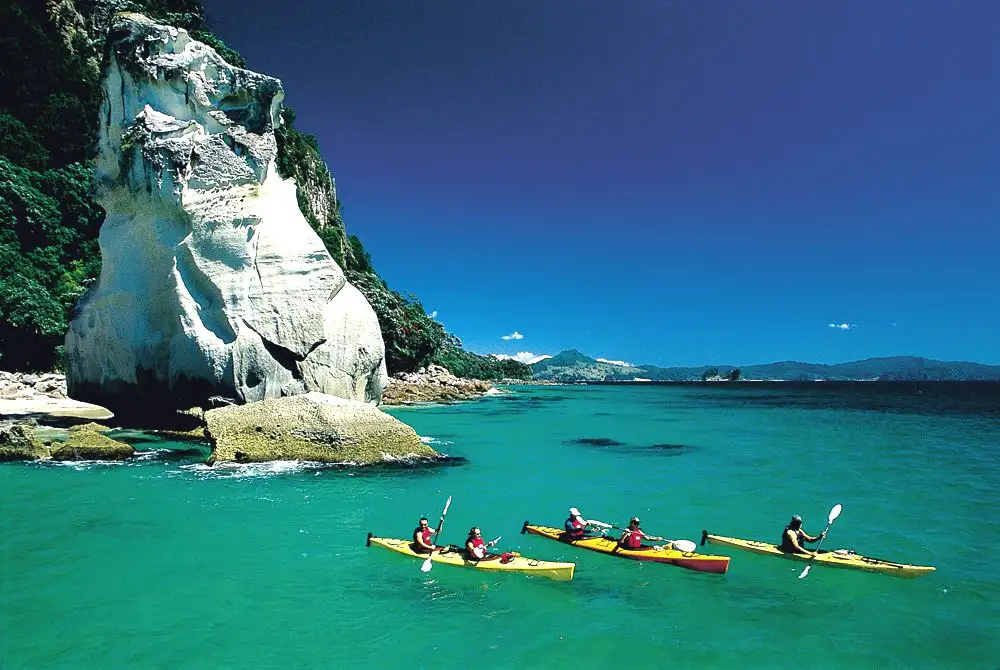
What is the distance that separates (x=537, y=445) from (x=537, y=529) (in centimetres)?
1413

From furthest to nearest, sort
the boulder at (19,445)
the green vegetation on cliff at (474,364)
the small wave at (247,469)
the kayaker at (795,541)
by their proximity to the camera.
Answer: the green vegetation on cliff at (474,364), the boulder at (19,445), the small wave at (247,469), the kayaker at (795,541)

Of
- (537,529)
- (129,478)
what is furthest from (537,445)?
(129,478)

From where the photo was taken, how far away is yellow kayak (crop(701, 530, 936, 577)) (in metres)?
10.2

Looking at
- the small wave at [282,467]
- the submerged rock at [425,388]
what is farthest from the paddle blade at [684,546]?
the submerged rock at [425,388]

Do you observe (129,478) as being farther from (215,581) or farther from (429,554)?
(429,554)

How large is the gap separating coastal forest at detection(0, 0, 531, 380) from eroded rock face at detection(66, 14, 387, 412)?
861 cm

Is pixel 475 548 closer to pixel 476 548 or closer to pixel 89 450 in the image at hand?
pixel 476 548

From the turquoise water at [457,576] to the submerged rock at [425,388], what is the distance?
2905cm

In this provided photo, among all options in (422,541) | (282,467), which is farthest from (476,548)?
(282,467)

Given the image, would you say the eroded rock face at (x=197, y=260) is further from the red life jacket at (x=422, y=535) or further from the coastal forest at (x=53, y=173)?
the red life jacket at (x=422, y=535)

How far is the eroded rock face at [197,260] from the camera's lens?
21312mm

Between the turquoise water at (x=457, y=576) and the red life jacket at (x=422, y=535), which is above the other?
the red life jacket at (x=422, y=535)

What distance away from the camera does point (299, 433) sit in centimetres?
1762

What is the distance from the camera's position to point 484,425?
3388 centimetres
